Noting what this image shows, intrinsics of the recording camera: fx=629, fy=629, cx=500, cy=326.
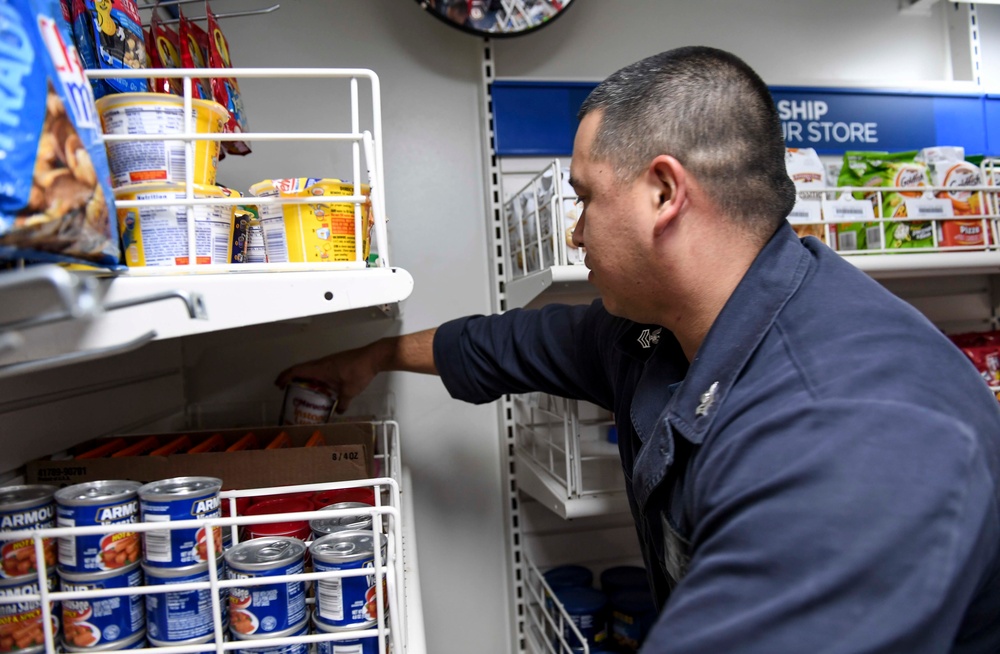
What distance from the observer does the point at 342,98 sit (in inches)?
63.0

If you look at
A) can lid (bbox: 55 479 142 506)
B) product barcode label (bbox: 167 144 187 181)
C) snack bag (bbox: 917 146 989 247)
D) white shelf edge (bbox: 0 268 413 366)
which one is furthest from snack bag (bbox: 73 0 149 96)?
snack bag (bbox: 917 146 989 247)

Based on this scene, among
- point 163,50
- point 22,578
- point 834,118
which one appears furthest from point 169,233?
point 834,118

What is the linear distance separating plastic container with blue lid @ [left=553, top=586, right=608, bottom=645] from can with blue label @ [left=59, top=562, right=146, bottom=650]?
0.97m

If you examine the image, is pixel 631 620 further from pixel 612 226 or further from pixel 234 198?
pixel 234 198

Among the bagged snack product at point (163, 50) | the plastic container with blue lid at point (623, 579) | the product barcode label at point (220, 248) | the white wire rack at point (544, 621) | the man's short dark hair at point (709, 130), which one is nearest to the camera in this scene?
the product barcode label at point (220, 248)

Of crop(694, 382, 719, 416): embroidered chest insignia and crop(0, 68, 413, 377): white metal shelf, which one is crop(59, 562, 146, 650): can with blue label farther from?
crop(694, 382, 719, 416): embroidered chest insignia

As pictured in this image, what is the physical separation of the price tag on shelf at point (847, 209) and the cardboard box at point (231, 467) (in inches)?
45.2

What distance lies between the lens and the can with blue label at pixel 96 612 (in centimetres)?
65

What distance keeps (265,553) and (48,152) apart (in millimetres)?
451

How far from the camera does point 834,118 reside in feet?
6.00

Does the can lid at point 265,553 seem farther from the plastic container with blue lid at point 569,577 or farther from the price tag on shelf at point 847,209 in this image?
the price tag on shelf at point 847,209

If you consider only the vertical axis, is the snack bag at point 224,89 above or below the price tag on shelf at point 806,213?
above

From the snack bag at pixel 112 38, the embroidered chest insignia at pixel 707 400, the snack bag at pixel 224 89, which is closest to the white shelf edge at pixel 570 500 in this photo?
the embroidered chest insignia at pixel 707 400

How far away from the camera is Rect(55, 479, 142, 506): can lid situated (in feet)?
2.19
